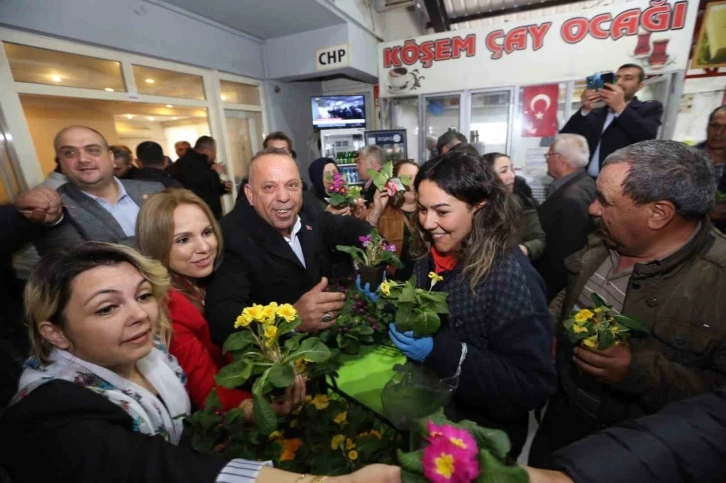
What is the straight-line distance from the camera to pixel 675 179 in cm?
111

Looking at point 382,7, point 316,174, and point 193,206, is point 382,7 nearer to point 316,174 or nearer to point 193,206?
point 316,174

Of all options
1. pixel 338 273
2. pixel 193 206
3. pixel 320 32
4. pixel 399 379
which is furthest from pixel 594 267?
pixel 320 32

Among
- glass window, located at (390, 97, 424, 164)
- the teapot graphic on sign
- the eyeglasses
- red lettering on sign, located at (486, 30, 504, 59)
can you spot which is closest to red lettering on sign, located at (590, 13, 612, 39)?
red lettering on sign, located at (486, 30, 504, 59)

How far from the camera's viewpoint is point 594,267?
1.45 metres

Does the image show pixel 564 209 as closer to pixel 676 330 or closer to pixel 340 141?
pixel 676 330

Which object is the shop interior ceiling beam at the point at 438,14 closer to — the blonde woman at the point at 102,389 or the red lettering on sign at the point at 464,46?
the red lettering on sign at the point at 464,46

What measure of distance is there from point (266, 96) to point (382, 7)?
10.9 feet

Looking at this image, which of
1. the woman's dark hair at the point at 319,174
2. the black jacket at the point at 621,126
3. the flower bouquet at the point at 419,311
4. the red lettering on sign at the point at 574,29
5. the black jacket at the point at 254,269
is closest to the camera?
the flower bouquet at the point at 419,311

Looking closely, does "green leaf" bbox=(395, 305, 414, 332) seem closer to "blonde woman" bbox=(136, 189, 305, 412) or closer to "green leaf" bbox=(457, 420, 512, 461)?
"green leaf" bbox=(457, 420, 512, 461)

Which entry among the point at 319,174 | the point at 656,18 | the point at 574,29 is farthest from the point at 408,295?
the point at 656,18

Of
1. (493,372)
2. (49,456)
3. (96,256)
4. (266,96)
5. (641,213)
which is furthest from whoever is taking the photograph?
(266,96)

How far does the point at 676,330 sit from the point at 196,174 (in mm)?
4737

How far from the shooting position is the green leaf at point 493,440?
54 centimetres

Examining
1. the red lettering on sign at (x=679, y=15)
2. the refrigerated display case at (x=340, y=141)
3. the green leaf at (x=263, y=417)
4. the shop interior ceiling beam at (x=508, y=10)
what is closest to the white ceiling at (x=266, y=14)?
the refrigerated display case at (x=340, y=141)
